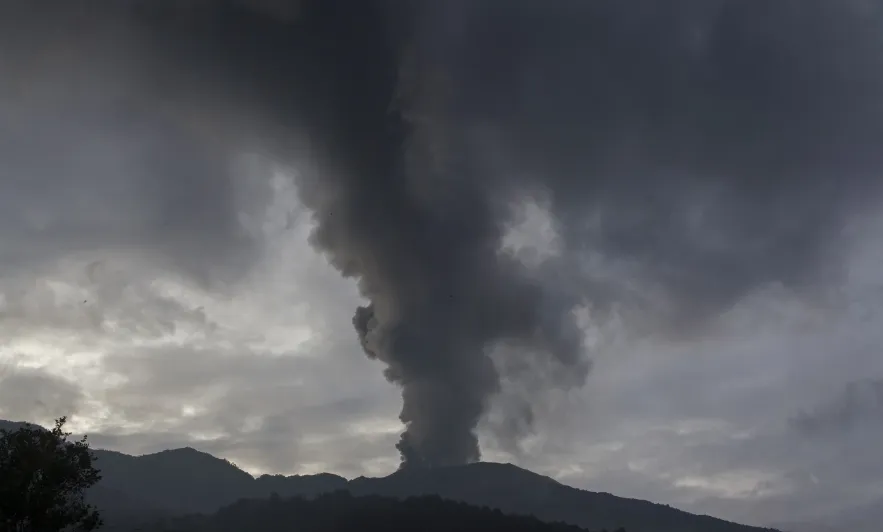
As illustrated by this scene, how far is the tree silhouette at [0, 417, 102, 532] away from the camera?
2486 inches

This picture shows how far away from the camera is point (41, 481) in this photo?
6531cm

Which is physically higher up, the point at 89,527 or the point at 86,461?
the point at 86,461

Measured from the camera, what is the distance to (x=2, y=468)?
64438 mm

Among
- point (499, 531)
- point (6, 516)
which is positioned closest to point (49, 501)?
point (6, 516)

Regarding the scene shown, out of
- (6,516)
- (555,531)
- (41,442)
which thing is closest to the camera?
(6,516)

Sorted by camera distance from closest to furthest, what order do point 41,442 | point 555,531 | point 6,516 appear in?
point 6,516 < point 41,442 < point 555,531

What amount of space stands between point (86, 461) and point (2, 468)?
24.5 feet

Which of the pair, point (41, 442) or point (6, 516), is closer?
point (6, 516)

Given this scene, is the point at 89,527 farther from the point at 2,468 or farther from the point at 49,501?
the point at 2,468

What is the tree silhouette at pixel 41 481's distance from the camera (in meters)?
63.2

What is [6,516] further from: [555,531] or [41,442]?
[555,531]

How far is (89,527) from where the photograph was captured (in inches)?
2576

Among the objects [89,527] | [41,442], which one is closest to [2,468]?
[41,442]

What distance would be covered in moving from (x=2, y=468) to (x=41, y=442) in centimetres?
397
